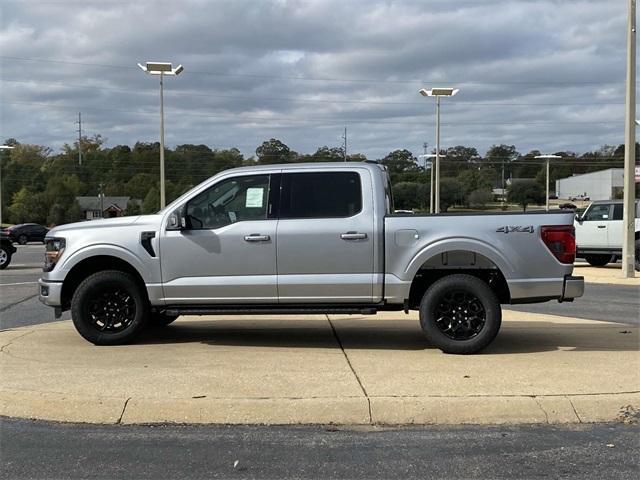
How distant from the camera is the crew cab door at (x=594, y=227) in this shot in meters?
19.8

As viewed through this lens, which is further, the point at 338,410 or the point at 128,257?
the point at 128,257

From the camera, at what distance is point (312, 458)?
4406mm

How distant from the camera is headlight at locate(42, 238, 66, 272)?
7457 millimetres

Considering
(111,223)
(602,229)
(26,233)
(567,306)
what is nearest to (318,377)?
(111,223)

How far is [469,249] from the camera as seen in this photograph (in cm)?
691

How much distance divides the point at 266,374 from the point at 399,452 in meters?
1.94

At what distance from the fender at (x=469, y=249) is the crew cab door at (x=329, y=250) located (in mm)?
576

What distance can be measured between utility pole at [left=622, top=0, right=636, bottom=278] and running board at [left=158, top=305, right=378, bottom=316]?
1195cm

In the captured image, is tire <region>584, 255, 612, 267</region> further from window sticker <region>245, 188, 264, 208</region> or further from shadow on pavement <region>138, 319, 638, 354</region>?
window sticker <region>245, 188, 264, 208</region>

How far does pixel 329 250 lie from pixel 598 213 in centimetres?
1553

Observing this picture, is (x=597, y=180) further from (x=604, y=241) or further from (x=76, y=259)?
(x=76, y=259)

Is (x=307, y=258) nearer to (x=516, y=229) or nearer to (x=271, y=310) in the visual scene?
(x=271, y=310)

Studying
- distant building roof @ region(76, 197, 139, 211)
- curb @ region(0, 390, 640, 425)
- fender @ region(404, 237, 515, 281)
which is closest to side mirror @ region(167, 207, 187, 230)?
curb @ region(0, 390, 640, 425)

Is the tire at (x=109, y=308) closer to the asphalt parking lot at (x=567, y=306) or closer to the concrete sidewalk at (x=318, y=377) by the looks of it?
the concrete sidewalk at (x=318, y=377)
